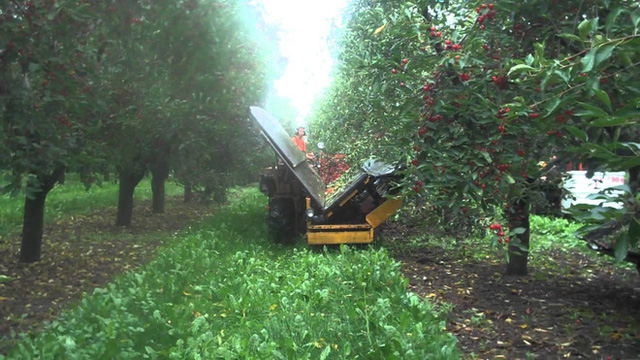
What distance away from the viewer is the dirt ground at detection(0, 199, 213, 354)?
17.5ft

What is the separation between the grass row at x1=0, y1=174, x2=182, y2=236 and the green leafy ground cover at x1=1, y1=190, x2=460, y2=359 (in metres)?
3.64

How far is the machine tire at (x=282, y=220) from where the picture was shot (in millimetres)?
8812

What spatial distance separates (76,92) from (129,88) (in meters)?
2.62

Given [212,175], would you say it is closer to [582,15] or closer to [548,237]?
[548,237]

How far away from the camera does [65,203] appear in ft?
41.7

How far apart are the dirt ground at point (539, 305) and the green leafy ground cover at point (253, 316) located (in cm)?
42

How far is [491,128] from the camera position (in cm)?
342

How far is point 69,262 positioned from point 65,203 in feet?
19.3

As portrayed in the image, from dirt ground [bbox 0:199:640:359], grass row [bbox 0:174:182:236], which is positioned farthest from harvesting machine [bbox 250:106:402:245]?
grass row [bbox 0:174:182:236]

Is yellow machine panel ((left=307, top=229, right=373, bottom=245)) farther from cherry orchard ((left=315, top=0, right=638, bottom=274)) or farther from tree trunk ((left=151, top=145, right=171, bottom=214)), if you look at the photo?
tree trunk ((left=151, top=145, right=171, bottom=214))

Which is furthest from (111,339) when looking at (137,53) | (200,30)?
(200,30)

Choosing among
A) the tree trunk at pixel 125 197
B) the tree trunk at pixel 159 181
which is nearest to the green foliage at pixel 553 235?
A: the tree trunk at pixel 159 181

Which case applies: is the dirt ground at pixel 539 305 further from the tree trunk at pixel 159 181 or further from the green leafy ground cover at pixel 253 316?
the tree trunk at pixel 159 181

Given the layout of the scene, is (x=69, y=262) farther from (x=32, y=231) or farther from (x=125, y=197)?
(x=125, y=197)
